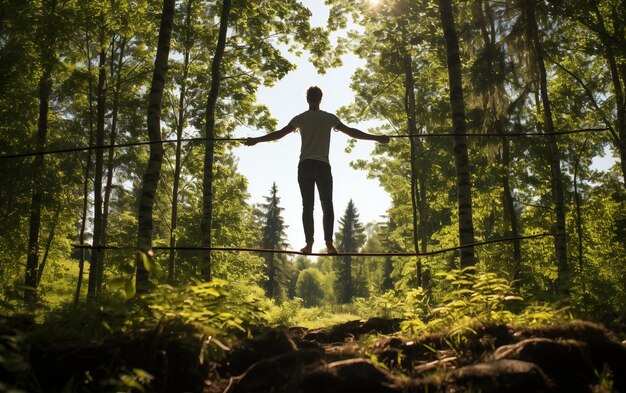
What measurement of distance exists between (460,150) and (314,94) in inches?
147

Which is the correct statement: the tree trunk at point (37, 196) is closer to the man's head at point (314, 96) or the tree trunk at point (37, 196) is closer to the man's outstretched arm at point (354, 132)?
the man's head at point (314, 96)

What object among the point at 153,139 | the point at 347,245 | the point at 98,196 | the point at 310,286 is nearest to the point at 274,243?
the point at 347,245

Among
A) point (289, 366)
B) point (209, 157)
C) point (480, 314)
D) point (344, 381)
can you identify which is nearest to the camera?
point (344, 381)

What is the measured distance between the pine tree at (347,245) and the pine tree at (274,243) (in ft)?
48.0

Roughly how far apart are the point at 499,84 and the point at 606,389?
1687 centimetres

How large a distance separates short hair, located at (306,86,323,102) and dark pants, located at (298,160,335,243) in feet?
3.59

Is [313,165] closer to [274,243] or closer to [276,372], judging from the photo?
[276,372]

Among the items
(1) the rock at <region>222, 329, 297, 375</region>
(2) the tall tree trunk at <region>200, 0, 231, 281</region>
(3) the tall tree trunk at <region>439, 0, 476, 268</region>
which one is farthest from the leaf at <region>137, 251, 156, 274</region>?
(2) the tall tree trunk at <region>200, 0, 231, 281</region>

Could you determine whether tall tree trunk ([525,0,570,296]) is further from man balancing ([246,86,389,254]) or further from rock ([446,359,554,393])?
rock ([446,359,554,393])

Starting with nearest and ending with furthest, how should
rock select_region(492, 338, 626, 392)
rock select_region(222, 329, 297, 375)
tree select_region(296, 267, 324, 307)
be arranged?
rock select_region(492, 338, 626, 392) → rock select_region(222, 329, 297, 375) → tree select_region(296, 267, 324, 307)

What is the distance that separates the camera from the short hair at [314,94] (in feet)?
23.8

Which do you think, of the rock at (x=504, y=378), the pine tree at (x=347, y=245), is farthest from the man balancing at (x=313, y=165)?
the pine tree at (x=347, y=245)

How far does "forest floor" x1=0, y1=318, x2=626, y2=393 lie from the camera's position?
3070 millimetres

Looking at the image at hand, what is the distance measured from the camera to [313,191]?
278 inches
